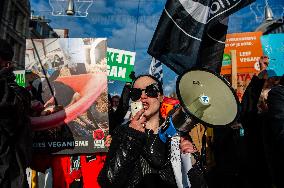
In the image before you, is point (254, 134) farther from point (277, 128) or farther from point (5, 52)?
point (5, 52)

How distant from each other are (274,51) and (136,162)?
354 cm

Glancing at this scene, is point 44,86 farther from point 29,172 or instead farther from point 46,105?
point 29,172

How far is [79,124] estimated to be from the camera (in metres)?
2.91

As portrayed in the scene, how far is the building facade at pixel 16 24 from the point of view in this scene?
33375 millimetres

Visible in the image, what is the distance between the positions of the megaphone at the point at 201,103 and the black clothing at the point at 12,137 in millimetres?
1108

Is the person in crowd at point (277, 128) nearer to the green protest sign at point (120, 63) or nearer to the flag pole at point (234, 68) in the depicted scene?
the flag pole at point (234, 68)

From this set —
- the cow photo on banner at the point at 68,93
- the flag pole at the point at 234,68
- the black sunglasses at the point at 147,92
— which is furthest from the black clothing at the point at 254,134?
the black sunglasses at the point at 147,92

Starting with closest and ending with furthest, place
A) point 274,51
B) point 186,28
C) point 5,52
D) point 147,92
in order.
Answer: point 147,92, point 5,52, point 186,28, point 274,51

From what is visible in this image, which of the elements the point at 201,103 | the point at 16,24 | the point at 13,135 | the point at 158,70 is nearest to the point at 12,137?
the point at 13,135

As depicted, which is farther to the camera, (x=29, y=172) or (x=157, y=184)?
(x=29, y=172)

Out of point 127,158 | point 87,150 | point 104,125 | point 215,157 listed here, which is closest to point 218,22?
point 104,125

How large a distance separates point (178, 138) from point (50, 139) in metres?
1.48

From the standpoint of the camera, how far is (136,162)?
1746 millimetres

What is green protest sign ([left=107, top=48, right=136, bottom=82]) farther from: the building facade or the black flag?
the building facade
